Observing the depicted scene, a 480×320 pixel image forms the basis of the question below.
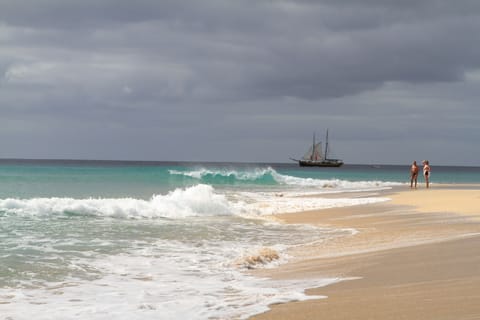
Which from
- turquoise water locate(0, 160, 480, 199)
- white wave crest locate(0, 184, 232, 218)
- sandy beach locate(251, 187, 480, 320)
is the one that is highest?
sandy beach locate(251, 187, 480, 320)

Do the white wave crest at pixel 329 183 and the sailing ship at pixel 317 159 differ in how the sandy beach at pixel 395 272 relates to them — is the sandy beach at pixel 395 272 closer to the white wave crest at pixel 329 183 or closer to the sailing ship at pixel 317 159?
the white wave crest at pixel 329 183

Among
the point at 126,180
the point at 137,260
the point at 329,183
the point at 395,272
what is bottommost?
the point at 126,180

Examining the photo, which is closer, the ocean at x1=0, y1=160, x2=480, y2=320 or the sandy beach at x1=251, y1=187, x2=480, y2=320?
the sandy beach at x1=251, y1=187, x2=480, y2=320

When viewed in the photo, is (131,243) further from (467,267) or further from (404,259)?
(467,267)

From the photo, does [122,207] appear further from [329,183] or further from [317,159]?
[317,159]

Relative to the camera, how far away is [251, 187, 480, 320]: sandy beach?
18.6ft

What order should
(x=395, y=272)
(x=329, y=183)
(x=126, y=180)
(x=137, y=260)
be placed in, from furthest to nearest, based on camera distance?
1. (x=126, y=180)
2. (x=329, y=183)
3. (x=137, y=260)
4. (x=395, y=272)

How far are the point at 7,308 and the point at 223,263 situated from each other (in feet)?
13.7

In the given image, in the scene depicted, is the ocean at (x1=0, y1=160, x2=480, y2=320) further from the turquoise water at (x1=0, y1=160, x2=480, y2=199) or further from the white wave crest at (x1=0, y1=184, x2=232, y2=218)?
the turquoise water at (x1=0, y1=160, x2=480, y2=199)

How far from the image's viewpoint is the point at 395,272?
7969mm

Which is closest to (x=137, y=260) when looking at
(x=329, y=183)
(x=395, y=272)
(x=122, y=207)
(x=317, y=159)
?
(x=395, y=272)

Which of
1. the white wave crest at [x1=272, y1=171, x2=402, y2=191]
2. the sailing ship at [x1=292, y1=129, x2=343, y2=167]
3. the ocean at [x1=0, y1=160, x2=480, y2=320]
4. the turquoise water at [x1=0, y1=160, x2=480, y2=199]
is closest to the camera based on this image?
the ocean at [x1=0, y1=160, x2=480, y2=320]

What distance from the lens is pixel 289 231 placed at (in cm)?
1562

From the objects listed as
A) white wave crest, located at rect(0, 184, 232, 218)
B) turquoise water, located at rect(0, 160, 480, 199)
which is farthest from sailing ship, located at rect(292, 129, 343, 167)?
white wave crest, located at rect(0, 184, 232, 218)
